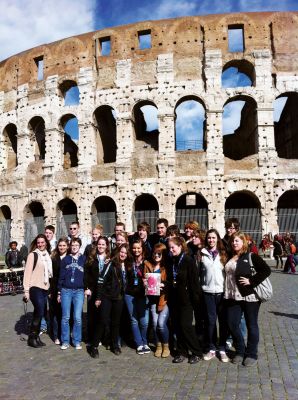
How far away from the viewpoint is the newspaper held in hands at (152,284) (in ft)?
15.5

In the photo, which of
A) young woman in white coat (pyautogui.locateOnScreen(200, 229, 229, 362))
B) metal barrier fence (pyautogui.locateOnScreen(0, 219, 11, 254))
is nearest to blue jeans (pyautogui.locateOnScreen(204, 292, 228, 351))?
young woman in white coat (pyautogui.locateOnScreen(200, 229, 229, 362))

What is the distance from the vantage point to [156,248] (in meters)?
4.88

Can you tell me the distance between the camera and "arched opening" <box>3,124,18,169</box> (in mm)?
21188

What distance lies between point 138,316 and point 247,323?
1472 millimetres

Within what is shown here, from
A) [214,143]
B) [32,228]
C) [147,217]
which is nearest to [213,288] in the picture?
[147,217]

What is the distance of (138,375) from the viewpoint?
4129mm

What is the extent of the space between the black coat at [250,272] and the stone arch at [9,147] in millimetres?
19108

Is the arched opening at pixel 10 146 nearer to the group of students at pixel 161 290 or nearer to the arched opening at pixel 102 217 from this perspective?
the arched opening at pixel 102 217

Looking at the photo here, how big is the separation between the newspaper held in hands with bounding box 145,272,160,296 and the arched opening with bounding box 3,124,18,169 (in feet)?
60.1

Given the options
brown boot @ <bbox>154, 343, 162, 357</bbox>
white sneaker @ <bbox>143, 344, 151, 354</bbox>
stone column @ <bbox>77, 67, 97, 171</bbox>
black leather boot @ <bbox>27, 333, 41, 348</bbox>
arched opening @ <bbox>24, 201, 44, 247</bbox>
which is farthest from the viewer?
arched opening @ <bbox>24, 201, 44, 247</bbox>

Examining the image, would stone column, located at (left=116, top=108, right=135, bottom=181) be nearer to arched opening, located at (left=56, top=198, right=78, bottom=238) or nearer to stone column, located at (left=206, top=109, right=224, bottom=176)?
arched opening, located at (left=56, top=198, right=78, bottom=238)

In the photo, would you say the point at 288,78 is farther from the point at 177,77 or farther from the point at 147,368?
the point at 147,368

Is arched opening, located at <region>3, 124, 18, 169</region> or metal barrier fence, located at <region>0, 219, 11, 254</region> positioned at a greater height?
arched opening, located at <region>3, 124, 18, 169</region>

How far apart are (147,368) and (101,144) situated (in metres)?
15.6
